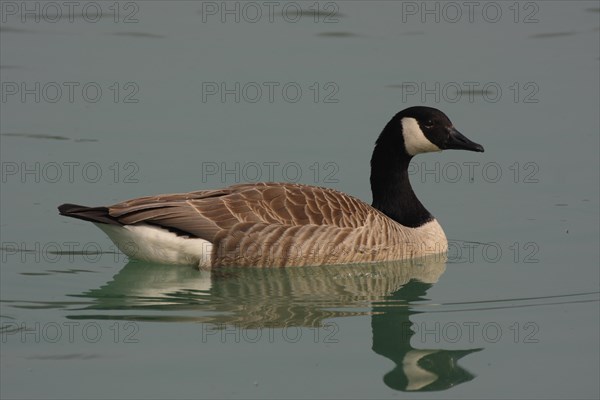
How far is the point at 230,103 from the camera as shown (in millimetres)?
17875

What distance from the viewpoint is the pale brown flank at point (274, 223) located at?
42.0 ft

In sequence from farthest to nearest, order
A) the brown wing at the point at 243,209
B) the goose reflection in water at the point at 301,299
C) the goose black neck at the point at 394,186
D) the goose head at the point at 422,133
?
the goose black neck at the point at 394,186
the goose head at the point at 422,133
the brown wing at the point at 243,209
the goose reflection in water at the point at 301,299

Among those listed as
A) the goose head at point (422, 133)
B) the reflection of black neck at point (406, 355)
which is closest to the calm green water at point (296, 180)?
the reflection of black neck at point (406, 355)

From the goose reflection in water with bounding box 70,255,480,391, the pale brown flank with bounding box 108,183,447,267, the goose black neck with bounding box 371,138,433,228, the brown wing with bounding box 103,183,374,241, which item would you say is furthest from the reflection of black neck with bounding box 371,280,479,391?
the goose black neck with bounding box 371,138,433,228

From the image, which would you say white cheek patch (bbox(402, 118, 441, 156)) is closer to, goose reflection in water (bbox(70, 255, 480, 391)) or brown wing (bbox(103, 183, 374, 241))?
brown wing (bbox(103, 183, 374, 241))

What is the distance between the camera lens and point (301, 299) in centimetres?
1185

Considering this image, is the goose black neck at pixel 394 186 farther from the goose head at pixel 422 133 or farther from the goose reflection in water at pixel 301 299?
the goose reflection in water at pixel 301 299

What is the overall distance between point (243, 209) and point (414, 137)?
233cm

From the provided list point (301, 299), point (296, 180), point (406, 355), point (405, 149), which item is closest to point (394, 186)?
point (405, 149)

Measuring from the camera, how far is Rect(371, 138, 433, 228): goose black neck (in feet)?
46.7

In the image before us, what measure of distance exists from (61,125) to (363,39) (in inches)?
235

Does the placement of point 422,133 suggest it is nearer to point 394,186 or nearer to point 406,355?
point 394,186

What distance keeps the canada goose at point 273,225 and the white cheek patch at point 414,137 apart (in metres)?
0.01

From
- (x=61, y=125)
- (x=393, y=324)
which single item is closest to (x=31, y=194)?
(x=61, y=125)
